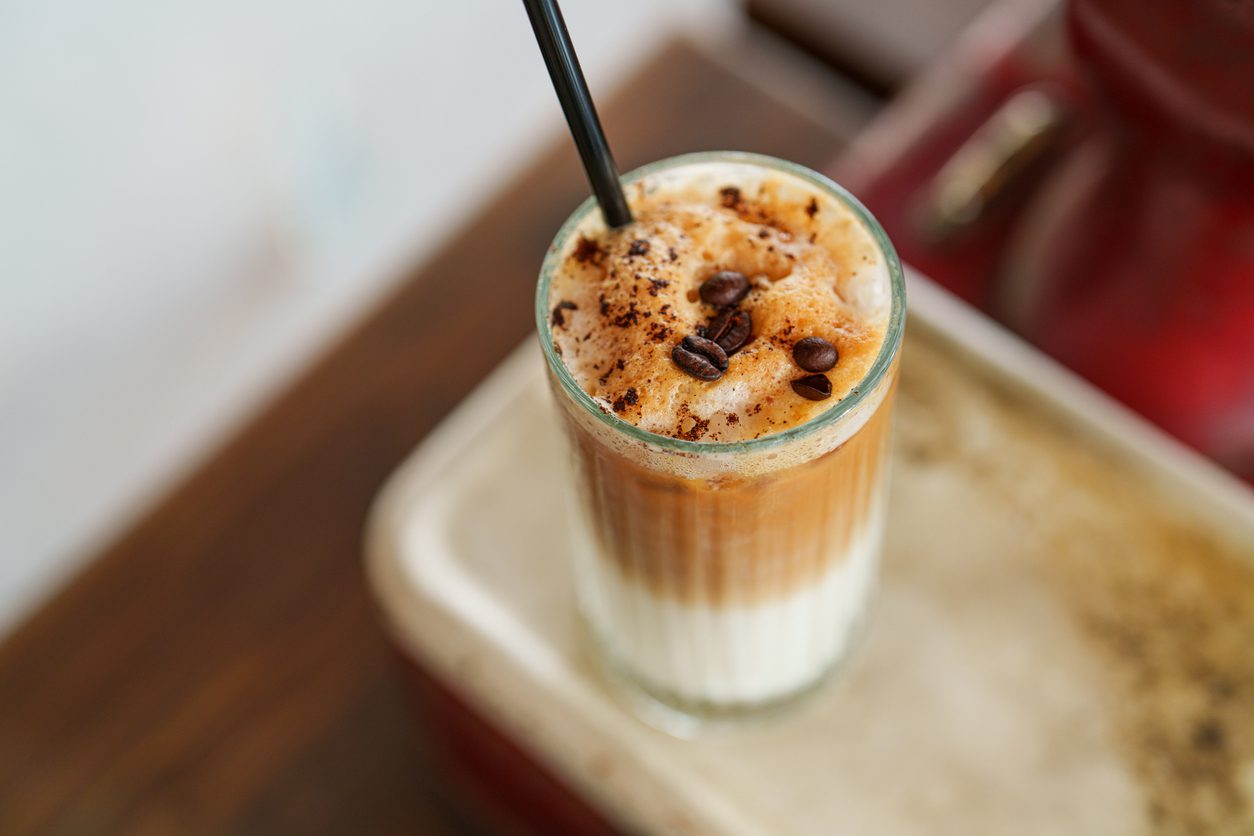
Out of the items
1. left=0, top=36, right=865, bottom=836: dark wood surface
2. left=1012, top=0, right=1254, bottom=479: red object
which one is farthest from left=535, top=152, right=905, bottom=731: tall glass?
left=0, top=36, right=865, bottom=836: dark wood surface

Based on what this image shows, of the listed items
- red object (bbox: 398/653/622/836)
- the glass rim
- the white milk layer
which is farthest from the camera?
red object (bbox: 398/653/622/836)

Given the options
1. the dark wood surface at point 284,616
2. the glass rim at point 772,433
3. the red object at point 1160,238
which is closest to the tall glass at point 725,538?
the glass rim at point 772,433

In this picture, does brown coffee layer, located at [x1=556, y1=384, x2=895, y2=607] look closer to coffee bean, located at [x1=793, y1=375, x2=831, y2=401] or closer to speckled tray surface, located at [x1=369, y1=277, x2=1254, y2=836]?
coffee bean, located at [x1=793, y1=375, x2=831, y2=401]

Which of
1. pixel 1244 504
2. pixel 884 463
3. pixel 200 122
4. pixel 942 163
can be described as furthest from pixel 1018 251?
pixel 200 122

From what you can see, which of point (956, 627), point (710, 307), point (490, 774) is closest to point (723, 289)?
point (710, 307)

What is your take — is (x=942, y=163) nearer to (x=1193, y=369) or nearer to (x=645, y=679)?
(x=1193, y=369)

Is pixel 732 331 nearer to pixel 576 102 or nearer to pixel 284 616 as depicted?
pixel 576 102

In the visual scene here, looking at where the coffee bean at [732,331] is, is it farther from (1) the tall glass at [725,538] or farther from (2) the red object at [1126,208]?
(2) the red object at [1126,208]
